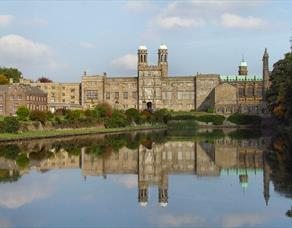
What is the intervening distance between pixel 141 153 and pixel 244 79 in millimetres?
70011

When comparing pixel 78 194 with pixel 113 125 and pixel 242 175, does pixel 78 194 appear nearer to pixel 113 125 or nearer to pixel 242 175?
pixel 242 175

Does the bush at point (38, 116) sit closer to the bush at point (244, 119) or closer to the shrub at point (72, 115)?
the shrub at point (72, 115)

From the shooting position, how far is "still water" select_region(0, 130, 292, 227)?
14.2 m

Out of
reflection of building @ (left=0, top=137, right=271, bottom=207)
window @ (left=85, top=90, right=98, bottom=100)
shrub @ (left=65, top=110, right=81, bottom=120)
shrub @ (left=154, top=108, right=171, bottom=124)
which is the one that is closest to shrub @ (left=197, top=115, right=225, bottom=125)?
shrub @ (left=154, top=108, right=171, bottom=124)

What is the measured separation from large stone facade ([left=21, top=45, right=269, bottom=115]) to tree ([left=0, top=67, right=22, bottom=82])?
648 cm

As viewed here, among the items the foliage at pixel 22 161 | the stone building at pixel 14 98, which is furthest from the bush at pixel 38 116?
the foliage at pixel 22 161

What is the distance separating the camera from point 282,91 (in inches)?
2347

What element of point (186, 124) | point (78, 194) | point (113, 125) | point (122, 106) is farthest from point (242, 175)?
point (122, 106)

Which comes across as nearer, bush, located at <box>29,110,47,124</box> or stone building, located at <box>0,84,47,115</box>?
bush, located at <box>29,110,47,124</box>

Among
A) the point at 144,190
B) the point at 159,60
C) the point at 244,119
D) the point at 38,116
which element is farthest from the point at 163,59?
the point at 144,190

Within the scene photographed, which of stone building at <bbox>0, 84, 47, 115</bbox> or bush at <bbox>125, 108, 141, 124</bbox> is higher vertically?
stone building at <bbox>0, 84, 47, 115</bbox>

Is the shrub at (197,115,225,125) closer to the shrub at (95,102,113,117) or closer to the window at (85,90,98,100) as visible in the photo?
the shrub at (95,102,113,117)

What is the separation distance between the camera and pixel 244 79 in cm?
10094

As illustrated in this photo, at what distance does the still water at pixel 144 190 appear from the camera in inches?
561
